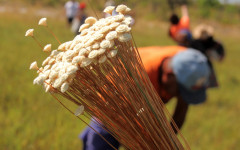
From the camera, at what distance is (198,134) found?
3.08m

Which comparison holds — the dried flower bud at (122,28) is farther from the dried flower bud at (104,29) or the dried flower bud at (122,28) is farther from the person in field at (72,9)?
the person in field at (72,9)

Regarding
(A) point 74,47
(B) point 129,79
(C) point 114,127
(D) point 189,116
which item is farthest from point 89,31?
(D) point 189,116

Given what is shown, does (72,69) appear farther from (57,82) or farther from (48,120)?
(48,120)

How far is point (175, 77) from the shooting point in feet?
4.91

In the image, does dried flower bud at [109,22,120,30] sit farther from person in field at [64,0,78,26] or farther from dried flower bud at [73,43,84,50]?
person in field at [64,0,78,26]

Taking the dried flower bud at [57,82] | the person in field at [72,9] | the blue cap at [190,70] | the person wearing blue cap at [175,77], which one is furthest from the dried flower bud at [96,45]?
the person in field at [72,9]

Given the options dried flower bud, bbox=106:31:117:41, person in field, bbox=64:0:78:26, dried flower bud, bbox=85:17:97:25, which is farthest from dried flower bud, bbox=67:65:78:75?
person in field, bbox=64:0:78:26

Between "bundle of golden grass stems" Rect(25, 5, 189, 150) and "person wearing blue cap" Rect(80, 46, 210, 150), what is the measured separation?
1.02 feet

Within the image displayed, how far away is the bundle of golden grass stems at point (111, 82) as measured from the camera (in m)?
0.79

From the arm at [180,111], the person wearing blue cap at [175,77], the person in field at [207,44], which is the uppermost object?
the person wearing blue cap at [175,77]

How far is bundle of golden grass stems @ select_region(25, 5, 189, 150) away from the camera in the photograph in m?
0.79

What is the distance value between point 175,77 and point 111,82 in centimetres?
69

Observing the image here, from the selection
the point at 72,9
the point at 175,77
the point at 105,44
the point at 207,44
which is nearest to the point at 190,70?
the point at 175,77

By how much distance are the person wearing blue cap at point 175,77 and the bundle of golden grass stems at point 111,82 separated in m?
0.31
